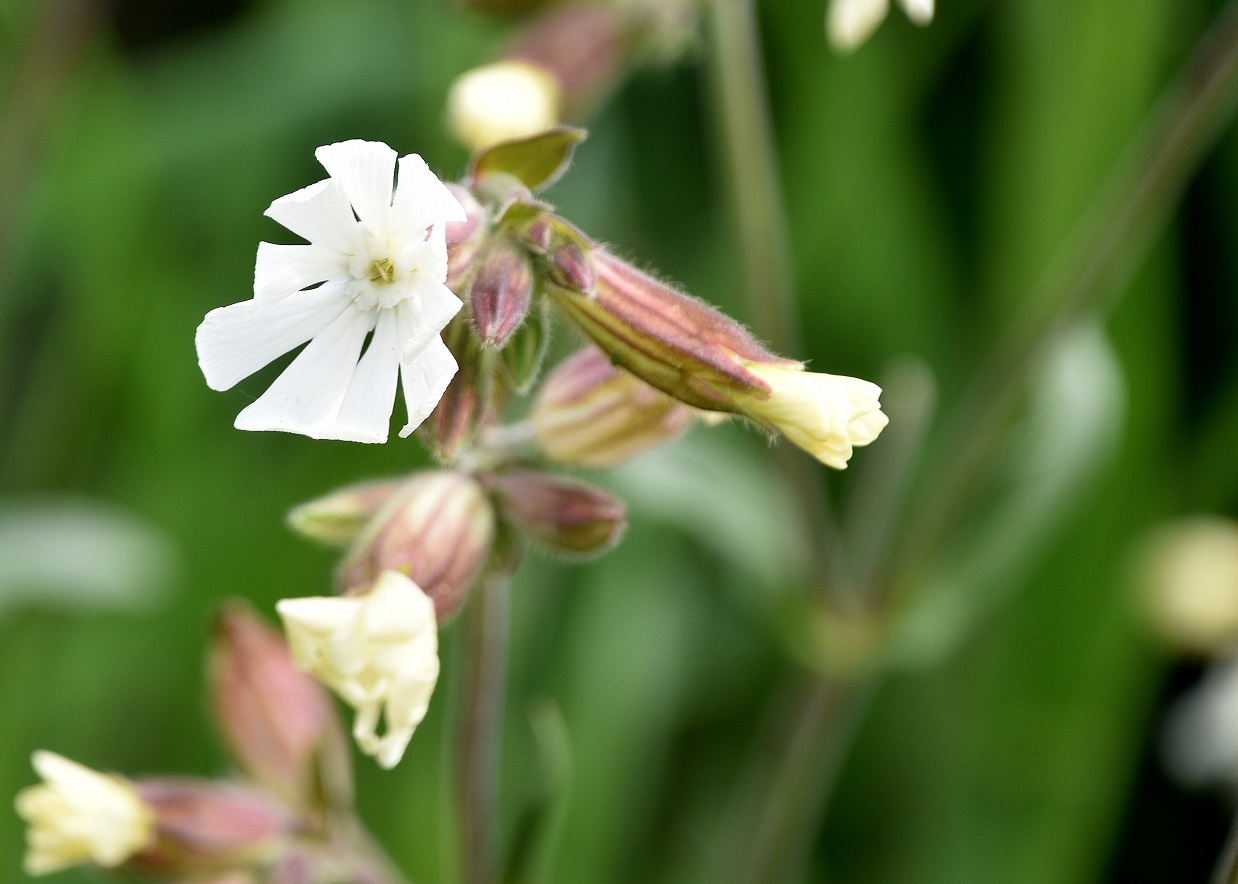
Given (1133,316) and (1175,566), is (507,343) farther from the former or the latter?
(1133,316)

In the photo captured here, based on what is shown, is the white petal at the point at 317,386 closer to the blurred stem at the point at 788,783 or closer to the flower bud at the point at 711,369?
the flower bud at the point at 711,369

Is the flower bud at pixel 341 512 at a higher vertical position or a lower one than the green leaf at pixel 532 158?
lower

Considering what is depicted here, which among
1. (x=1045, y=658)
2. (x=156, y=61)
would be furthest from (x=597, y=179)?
(x=156, y=61)

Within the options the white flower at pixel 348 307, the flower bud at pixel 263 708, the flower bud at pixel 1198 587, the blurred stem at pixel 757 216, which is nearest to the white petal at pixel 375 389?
the white flower at pixel 348 307

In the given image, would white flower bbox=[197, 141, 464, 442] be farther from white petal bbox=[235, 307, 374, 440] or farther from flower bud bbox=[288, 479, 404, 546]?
flower bud bbox=[288, 479, 404, 546]

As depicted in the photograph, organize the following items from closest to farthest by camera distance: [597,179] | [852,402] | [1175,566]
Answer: [852,402]
[1175,566]
[597,179]

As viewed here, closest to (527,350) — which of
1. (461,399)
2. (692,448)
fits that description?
(461,399)
